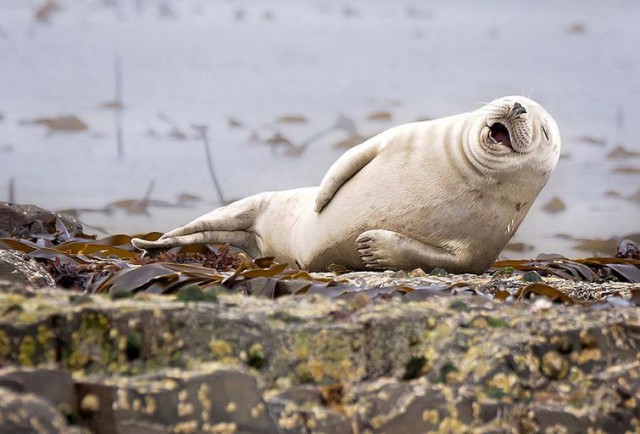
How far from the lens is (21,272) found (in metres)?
3.84

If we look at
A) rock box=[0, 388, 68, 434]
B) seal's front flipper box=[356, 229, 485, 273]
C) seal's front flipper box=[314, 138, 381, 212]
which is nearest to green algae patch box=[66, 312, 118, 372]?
rock box=[0, 388, 68, 434]

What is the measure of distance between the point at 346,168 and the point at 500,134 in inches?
31.6

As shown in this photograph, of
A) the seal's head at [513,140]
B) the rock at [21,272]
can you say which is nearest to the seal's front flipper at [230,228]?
the seal's head at [513,140]

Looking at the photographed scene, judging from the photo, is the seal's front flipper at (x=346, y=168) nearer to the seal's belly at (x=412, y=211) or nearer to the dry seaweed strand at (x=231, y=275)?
the seal's belly at (x=412, y=211)

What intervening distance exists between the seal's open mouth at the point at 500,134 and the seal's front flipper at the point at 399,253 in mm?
590

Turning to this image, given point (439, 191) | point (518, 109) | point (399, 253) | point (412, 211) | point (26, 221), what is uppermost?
point (518, 109)

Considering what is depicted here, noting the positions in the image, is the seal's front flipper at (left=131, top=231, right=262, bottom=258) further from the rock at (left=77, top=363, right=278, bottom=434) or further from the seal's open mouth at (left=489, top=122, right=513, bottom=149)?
the rock at (left=77, top=363, right=278, bottom=434)

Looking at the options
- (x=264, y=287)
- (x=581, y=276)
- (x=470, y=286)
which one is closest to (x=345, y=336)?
(x=264, y=287)

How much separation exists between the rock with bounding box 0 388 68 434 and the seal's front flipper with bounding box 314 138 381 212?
367 cm

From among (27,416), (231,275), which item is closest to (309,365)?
(27,416)

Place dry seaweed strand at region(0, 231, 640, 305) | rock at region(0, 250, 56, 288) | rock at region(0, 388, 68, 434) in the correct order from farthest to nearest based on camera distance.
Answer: rock at region(0, 250, 56, 288) < dry seaweed strand at region(0, 231, 640, 305) < rock at region(0, 388, 68, 434)

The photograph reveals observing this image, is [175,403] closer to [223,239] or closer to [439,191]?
[439,191]

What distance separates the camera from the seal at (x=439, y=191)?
16.6 ft

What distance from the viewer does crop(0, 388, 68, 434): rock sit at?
5.74 feet
